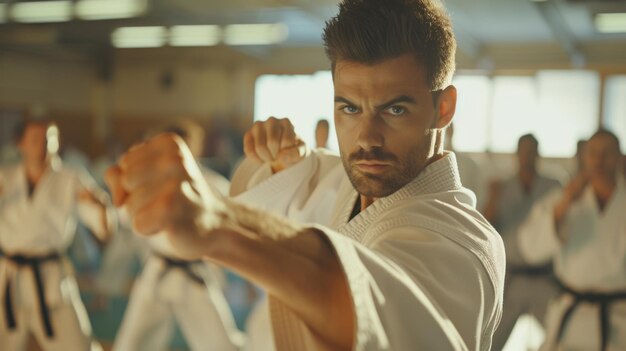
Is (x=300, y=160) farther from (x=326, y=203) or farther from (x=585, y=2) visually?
(x=585, y=2)

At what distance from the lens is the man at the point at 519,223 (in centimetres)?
352

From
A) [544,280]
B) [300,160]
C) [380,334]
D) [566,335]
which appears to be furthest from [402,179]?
[544,280]

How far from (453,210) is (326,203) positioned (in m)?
0.60

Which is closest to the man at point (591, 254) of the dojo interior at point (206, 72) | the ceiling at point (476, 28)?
the dojo interior at point (206, 72)

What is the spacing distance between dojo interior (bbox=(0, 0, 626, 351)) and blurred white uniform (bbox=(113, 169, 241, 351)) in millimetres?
887

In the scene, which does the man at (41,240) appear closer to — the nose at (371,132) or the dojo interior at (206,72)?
the dojo interior at (206,72)

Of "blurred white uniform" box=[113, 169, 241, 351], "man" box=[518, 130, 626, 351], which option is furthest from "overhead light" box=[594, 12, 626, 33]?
"blurred white uniform" box=[113, 169, 241, 351]

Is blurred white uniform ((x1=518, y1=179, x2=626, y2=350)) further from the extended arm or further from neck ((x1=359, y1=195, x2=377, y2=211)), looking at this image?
the extended arm

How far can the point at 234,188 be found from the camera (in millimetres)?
1438

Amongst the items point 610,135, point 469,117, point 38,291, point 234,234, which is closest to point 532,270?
point 610,135

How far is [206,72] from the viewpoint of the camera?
707 centimetres

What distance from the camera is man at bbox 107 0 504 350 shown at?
0.44m

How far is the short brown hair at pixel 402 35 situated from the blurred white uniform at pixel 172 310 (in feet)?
10.2

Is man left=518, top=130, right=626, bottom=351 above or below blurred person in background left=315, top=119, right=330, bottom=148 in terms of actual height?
below
